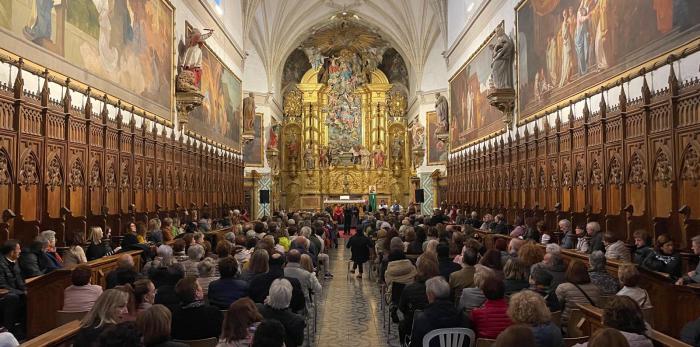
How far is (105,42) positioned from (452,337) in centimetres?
1187

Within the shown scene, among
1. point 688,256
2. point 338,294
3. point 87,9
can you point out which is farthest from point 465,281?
point 87,9

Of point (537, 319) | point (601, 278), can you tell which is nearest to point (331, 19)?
point (601, 278)

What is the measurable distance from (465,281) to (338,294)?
238 inches

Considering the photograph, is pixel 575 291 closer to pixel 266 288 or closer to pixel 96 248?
pixel 266 288

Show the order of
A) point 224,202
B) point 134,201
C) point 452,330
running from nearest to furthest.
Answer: point 452,330 → point 134,201 → point 224,202

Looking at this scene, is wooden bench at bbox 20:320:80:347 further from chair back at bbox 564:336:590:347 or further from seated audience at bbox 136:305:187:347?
chair back at bbox 564:336:590:347

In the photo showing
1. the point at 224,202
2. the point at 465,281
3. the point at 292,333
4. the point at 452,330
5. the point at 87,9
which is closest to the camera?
the point at 452,330

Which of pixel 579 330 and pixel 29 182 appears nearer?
pixel 579 330

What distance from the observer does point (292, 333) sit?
19.5 ft

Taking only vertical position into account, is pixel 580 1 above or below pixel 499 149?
above

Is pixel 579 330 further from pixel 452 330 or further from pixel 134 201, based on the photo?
pixel 134 201

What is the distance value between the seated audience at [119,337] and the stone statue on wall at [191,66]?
1606 centimetres

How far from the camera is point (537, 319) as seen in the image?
4750mm

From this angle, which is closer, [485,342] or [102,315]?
[102,315]
